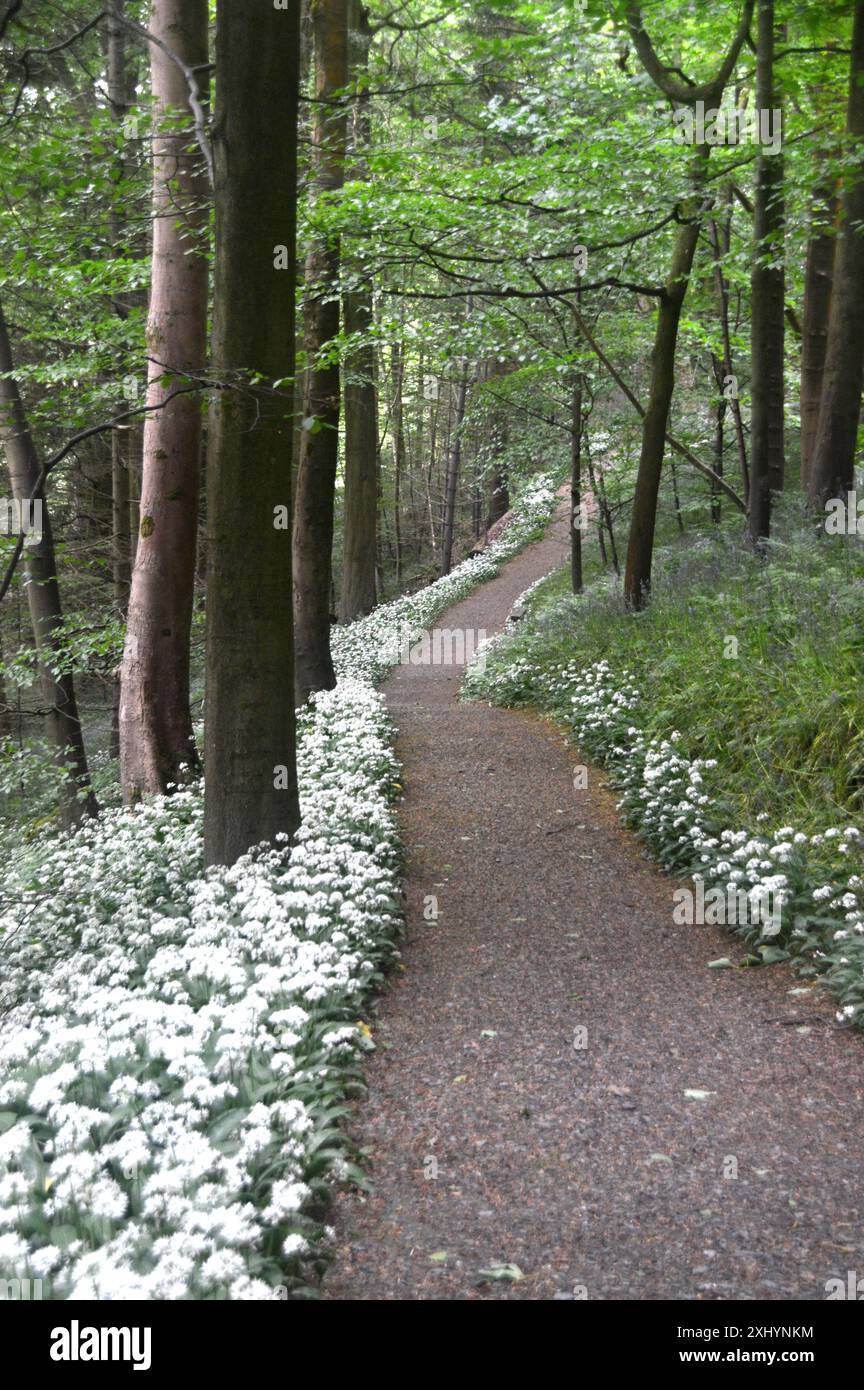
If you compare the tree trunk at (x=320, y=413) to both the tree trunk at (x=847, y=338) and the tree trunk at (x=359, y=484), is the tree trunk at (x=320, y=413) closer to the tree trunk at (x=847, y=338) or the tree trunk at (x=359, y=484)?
the tree trunk at (x=847, y=338)

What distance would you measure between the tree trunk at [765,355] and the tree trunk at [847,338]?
528mm

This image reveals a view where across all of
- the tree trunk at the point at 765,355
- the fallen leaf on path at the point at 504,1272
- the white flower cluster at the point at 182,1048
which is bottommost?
the fallen leaf on path at the point at 504,1272

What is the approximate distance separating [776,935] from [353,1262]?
318cm

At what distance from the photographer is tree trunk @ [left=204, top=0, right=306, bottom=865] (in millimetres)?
5855

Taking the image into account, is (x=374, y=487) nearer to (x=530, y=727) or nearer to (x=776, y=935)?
(x=530, y=727)

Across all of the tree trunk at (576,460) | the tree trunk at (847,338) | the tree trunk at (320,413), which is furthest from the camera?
the tree trunk at (576,460)

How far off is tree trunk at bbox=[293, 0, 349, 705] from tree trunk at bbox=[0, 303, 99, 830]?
2.61m

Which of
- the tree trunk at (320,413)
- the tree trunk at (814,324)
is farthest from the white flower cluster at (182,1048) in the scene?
the tree trunk at (814,324)

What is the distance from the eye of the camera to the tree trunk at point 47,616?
10.3 metres

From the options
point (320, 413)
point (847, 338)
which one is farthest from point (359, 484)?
point (847, 338)

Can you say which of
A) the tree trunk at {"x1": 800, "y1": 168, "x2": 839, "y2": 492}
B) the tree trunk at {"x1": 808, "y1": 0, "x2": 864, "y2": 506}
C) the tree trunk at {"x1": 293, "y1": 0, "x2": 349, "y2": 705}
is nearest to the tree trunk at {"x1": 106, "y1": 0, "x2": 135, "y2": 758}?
the tree trunk at {"x1": 293, "y1": 0, "x2": 349, "y2": 705}

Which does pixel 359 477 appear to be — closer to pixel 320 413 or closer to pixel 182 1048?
pixel 320 413

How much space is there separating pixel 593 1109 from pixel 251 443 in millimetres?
4216
